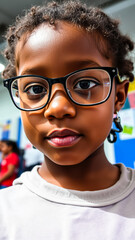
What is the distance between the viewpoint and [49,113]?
482mm

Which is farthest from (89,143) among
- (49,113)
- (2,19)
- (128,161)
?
(2,19)

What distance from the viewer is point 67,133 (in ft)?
1.59

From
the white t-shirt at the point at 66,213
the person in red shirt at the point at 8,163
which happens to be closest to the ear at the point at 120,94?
the white t-shirt at the point at 66,213

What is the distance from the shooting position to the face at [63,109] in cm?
48

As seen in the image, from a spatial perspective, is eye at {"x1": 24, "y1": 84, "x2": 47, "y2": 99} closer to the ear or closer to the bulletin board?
the ear

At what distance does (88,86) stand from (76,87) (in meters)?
0.03

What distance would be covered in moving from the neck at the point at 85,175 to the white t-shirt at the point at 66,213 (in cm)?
2

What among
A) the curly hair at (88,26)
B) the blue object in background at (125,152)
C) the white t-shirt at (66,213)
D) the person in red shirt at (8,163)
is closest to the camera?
the white t-shirt at (66,213)

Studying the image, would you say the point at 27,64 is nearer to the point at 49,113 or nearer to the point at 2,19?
the point at 49,113

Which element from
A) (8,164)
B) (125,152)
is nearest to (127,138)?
(125,152)

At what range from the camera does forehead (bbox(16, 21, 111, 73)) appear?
0.50m

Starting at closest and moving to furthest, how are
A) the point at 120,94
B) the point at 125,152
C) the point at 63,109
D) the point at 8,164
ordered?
the point at 63,109, the point at 120,94, the point at 125,152, the point at 8,164

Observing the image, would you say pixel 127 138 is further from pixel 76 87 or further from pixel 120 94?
pixel 76 87

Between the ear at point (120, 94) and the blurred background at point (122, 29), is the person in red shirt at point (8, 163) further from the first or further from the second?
the ear at point (120, 94)
